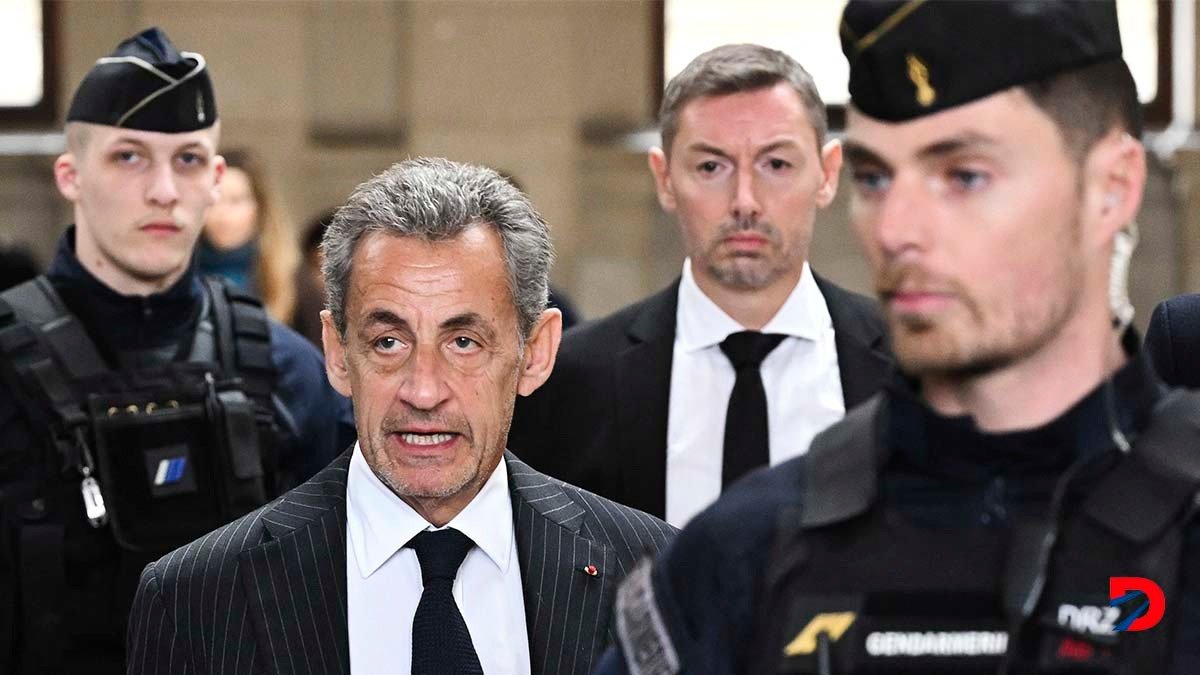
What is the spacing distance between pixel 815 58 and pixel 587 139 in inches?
37.2

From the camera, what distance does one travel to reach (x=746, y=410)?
3.85m

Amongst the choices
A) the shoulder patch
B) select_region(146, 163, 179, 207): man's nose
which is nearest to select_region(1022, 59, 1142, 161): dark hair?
the shoulder patch

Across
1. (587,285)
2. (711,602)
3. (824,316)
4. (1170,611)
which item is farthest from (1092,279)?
(587,285)

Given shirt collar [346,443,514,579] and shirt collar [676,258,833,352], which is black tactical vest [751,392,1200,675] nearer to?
shirt collar [346,443,514,579]

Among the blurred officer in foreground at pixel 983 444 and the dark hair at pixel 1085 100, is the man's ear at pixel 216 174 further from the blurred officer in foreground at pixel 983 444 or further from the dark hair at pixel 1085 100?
the dark hair at pixel 1085 100

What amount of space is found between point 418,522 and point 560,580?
210mm

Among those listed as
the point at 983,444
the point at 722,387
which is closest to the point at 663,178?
the point at 722,387

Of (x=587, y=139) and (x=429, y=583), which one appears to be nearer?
(x=429, y=583)

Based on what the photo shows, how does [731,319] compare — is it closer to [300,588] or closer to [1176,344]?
[1176,344]

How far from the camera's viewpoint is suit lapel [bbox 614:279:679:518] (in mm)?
3830

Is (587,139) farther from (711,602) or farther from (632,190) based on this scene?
(711,602)

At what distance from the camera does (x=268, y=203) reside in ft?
21.0

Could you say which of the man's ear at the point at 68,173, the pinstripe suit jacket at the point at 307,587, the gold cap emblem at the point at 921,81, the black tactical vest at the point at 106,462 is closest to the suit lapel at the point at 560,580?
the pinstripe suit jacket at the point at 307,587

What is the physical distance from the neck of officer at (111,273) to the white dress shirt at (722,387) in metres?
1.12
